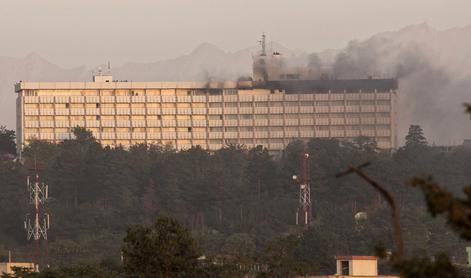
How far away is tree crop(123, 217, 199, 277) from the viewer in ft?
368

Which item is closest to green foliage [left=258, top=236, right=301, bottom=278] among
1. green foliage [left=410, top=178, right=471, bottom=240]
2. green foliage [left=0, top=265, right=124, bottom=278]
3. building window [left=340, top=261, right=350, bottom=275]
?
building window [left=340, top=261, right=350, bottom=275]

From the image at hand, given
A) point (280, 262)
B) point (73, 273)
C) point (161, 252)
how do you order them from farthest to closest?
point (280, 262), point (73, 273), point (161, 252)

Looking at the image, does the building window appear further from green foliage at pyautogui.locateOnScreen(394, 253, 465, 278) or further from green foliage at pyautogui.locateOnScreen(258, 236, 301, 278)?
green foliage at pyautogui.locateOnScreen(394, 253, 465, 278)

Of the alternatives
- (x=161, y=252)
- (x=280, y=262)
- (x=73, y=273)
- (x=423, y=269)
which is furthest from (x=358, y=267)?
(x=423, y=269)

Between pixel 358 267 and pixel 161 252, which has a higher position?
pixel 161 252

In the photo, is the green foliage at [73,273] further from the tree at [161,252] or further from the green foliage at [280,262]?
the tree at [161,252]

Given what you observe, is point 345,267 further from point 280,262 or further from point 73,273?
point 73,273

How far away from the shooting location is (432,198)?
130 feet

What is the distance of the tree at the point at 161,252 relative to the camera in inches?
4419

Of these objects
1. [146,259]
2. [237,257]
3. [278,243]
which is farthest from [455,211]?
[278,243]

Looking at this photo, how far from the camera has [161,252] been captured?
11438 centimetres

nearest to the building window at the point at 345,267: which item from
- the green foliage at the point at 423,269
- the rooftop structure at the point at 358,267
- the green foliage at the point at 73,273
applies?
the rooftop structure at the point at 358,267

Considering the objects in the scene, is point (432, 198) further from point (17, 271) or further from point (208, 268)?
point (17, 271)

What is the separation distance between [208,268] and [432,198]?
96.7 meters
